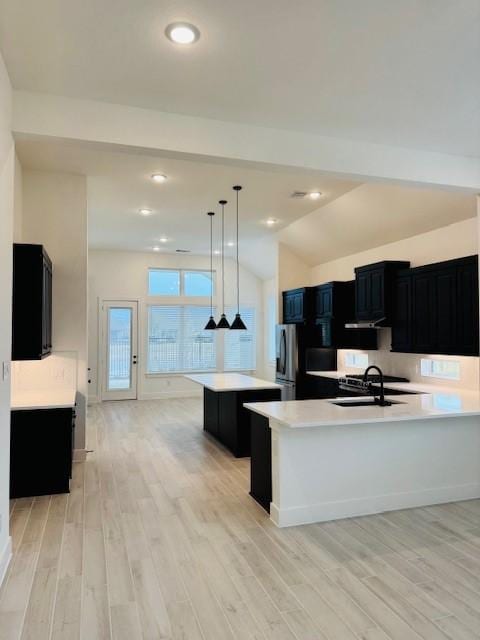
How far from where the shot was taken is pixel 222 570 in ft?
9.09

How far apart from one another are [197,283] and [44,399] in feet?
21.3

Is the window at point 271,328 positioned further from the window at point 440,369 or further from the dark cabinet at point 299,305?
the window at point 440,369

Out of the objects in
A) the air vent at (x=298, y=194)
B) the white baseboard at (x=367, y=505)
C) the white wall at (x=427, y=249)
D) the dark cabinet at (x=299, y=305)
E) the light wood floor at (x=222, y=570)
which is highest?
the air vent at (x=298, y=194)

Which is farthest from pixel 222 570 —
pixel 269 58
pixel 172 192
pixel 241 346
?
pixel 241 346

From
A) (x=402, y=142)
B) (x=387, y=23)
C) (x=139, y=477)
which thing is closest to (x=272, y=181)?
(x=402, y=142)

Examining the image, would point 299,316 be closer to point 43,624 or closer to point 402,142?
point 402,142

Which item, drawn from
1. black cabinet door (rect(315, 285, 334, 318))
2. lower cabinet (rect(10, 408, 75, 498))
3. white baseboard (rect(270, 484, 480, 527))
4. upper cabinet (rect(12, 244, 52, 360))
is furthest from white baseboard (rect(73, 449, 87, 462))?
black cabinet door (rect(315, 285, 334, 318))

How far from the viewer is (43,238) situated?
16.7 feet

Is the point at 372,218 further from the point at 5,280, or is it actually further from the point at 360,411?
the point at 5,280

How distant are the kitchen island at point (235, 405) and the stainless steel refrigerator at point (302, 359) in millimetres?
1593

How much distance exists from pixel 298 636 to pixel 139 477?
2770mm

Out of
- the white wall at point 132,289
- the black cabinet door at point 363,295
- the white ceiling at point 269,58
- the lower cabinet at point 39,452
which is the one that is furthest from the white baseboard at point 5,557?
the white wall at point 132,289

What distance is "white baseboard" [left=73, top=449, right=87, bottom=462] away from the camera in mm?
5102

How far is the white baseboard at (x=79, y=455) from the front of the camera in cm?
510
